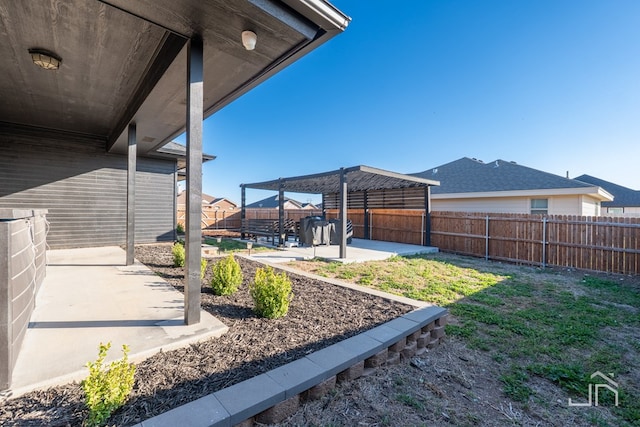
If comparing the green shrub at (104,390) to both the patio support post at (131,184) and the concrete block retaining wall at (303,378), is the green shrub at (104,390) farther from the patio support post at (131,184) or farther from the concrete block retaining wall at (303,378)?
the patio support post at (131,184)

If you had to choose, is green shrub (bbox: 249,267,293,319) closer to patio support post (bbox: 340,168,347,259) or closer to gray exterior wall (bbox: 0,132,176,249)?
patio support post (bbox: 340,168,347,259)

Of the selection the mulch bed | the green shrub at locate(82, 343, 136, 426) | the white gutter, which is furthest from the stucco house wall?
the green shrub at locate(82, 343, 136, 426)

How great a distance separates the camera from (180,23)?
8.46 feet

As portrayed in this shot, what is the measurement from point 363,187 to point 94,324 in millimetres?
11070

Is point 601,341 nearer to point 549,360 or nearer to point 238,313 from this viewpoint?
point 549,360

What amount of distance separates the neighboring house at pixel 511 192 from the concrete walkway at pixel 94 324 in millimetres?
12495

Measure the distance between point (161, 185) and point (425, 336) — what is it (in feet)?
31.9

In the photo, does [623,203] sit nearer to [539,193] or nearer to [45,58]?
[539,193]

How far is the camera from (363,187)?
1262 centimetres

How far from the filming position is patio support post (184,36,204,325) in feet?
9.02

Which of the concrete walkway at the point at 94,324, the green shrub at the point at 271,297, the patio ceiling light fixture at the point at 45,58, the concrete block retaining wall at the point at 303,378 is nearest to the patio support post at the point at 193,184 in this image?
the concrete walkway at the point at 94,324

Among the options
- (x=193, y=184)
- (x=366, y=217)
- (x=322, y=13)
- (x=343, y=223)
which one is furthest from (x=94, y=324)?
(x=366, y=217)

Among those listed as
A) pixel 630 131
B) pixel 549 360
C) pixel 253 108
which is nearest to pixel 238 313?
pixel 549 360

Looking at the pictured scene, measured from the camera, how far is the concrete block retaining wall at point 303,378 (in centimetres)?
148
